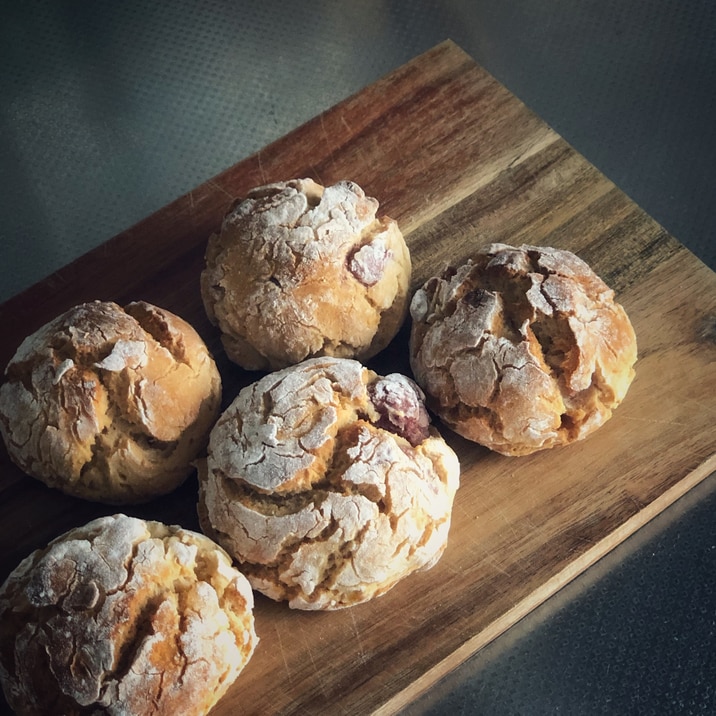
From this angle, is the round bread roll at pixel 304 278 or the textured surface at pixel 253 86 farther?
the textured surface at pixel 253 86

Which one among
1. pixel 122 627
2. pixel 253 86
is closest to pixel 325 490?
pixel 122 627

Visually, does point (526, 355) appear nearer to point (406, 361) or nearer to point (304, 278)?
point (406, 361)

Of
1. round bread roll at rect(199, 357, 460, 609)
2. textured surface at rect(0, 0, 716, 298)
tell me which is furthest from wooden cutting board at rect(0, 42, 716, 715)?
textured surface at rect(0, 0, 716, 298)

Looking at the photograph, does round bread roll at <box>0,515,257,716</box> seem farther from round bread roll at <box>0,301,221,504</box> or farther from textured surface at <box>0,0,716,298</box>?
textured surface at <box>0,0,716,298</box>

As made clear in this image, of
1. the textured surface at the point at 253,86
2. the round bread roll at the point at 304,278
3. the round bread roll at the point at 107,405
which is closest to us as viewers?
the round bread roll at the point at 107,405

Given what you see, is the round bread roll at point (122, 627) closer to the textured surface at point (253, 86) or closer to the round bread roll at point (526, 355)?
the round bread roll at point (526, 355)

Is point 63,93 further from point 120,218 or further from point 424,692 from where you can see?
point 424,692

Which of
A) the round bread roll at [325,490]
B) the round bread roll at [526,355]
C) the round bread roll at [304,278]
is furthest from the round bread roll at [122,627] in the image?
the round bread roll at [526,355]
